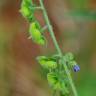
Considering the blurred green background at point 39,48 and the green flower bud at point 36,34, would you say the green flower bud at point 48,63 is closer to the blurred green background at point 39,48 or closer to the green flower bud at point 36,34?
the green flower bud at point 36,34

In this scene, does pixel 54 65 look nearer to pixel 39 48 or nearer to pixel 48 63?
pixel 48 63

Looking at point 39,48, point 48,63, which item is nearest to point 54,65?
point 48,63

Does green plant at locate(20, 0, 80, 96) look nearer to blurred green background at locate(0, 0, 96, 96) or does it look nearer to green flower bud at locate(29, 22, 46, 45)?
green flower bud at locate(29, 22, 46, 45)

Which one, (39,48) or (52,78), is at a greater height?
(52,78)

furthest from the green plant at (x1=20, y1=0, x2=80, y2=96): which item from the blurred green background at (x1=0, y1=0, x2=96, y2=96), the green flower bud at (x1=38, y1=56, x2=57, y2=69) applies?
the blurred green background at (x1=0, y1=0, x2=96, y2=96)

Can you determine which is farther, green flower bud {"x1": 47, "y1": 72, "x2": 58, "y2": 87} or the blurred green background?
the blurred green background

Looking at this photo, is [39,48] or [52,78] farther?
[39,48]

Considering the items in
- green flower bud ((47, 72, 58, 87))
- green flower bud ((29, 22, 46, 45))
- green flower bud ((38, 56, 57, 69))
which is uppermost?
green flower bud ((29, 22, 46, 45))

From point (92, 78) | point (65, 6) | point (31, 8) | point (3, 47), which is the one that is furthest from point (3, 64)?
point (31, 8)
